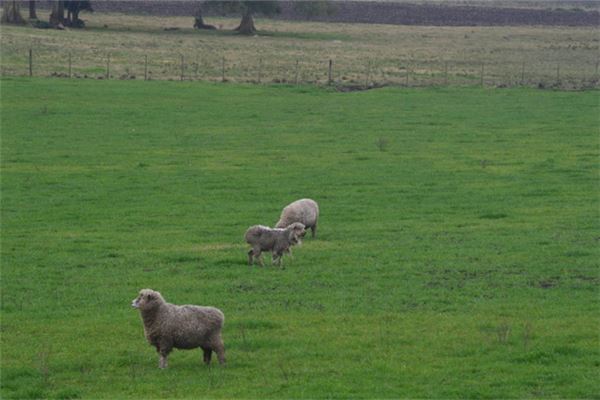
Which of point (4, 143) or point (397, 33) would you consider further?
point (397, 33)

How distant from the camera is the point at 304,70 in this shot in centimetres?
7544

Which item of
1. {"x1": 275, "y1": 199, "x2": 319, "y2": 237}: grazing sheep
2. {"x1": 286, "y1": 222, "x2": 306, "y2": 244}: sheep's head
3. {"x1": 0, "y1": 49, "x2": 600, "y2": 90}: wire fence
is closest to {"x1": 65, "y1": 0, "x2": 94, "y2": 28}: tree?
{"x1": 0, "y1": 49, "x2": 600, "y2": 90}: wire fence

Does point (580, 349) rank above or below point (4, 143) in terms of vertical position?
above

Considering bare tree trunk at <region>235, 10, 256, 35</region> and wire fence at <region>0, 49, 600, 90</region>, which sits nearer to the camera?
wire fence at <region>0, 49, 600, 90</region>

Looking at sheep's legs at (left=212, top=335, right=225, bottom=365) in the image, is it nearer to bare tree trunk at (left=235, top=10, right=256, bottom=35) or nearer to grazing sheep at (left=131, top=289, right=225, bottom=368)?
grazing sheep at (left=131, top=289, right=225, bottom=368)

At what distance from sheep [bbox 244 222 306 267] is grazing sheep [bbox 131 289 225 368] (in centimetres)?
671

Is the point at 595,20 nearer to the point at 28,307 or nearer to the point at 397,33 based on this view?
the point at 397,33

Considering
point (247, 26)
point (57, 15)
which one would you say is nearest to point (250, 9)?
point (247, 26)

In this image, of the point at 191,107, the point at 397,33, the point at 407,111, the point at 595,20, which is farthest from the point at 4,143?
the point at 595,20

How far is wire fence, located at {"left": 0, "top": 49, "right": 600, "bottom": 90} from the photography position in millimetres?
66875

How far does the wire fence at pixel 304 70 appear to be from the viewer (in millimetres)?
66875

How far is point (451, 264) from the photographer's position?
22703 mm

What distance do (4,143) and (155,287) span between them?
69.7 feet

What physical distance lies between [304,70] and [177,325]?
60.8m
